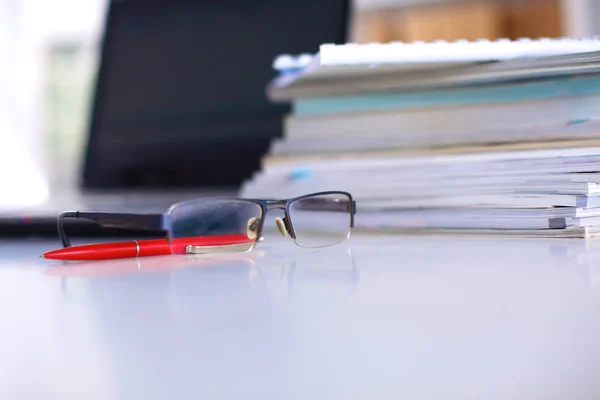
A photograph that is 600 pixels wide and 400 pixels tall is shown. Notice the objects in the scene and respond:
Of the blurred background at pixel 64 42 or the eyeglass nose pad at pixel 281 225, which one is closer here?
the eyeglass nose pad at pixel 281 225

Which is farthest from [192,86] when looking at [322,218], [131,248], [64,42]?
[64,42]

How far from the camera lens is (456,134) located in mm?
693

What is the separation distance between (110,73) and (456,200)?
42.9 inches

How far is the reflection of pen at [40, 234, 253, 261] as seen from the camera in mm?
534

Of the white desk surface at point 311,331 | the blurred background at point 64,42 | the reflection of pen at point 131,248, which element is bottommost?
the white desk surface at point 311,331

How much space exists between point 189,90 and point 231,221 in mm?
848

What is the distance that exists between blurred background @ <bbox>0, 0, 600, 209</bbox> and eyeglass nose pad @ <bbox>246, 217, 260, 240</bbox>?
386 centimetres

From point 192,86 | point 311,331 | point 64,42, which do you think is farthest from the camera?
point 64,42

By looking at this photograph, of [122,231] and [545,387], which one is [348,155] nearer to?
[122,231]

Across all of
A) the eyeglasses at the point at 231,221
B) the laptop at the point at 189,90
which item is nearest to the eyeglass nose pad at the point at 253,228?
the eyeglasses at the point at 231,221

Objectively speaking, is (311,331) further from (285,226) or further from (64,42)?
(64,42)

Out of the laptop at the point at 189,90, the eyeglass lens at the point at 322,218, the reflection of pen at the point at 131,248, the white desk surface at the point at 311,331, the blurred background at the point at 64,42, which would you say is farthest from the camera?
the blurred background at the point at 64,42

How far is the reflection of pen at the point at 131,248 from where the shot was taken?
0.53 metres

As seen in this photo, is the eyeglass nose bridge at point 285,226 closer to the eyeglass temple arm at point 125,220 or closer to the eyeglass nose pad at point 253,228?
the eyeglass nose pad at point 253,228
